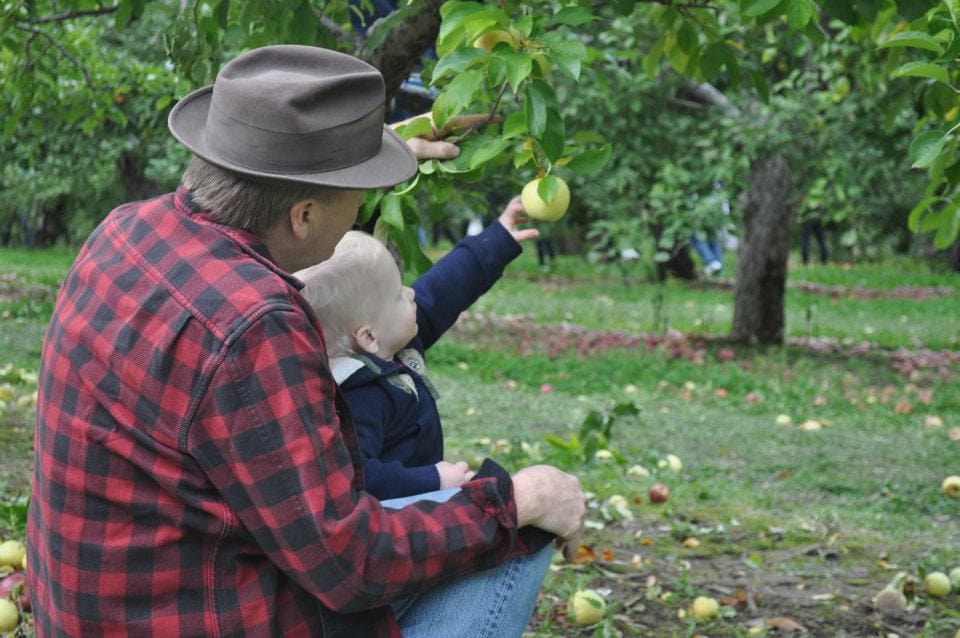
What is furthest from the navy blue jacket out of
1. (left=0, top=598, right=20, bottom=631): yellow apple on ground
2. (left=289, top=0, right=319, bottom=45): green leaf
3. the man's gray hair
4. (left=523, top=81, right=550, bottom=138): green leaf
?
(left=0, top=598, right=20, bottom=631): yellow apple on ground

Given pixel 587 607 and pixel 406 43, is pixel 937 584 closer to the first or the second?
pixel 587 607

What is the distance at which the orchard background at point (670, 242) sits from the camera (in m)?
2.38

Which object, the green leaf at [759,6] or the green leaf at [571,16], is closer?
the green leaf at [571,16]

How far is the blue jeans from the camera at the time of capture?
1.68m

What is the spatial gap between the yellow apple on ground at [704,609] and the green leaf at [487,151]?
4.85 feet

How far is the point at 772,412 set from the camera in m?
6.43

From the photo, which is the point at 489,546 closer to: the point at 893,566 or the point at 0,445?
the point at 893,566

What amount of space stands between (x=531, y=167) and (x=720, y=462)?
3105mm

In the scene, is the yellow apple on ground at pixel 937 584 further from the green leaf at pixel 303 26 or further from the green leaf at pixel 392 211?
the green leaf at pixel 303 26

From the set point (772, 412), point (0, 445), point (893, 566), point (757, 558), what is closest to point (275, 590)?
point (757, 558)

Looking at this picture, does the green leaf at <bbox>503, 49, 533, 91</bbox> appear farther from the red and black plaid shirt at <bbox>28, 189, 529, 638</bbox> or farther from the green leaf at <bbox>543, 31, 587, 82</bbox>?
the red and black plaid shirt at <bbox>28, 189, 529, 638</bbox>

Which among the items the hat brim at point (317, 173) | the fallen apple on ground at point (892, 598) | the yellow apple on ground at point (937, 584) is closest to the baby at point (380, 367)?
the hat brim at point (317, 173)

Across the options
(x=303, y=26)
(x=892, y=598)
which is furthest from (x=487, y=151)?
(x=892, y=598)

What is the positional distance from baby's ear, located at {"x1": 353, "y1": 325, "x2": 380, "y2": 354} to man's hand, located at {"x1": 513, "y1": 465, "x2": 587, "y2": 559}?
35 cm
